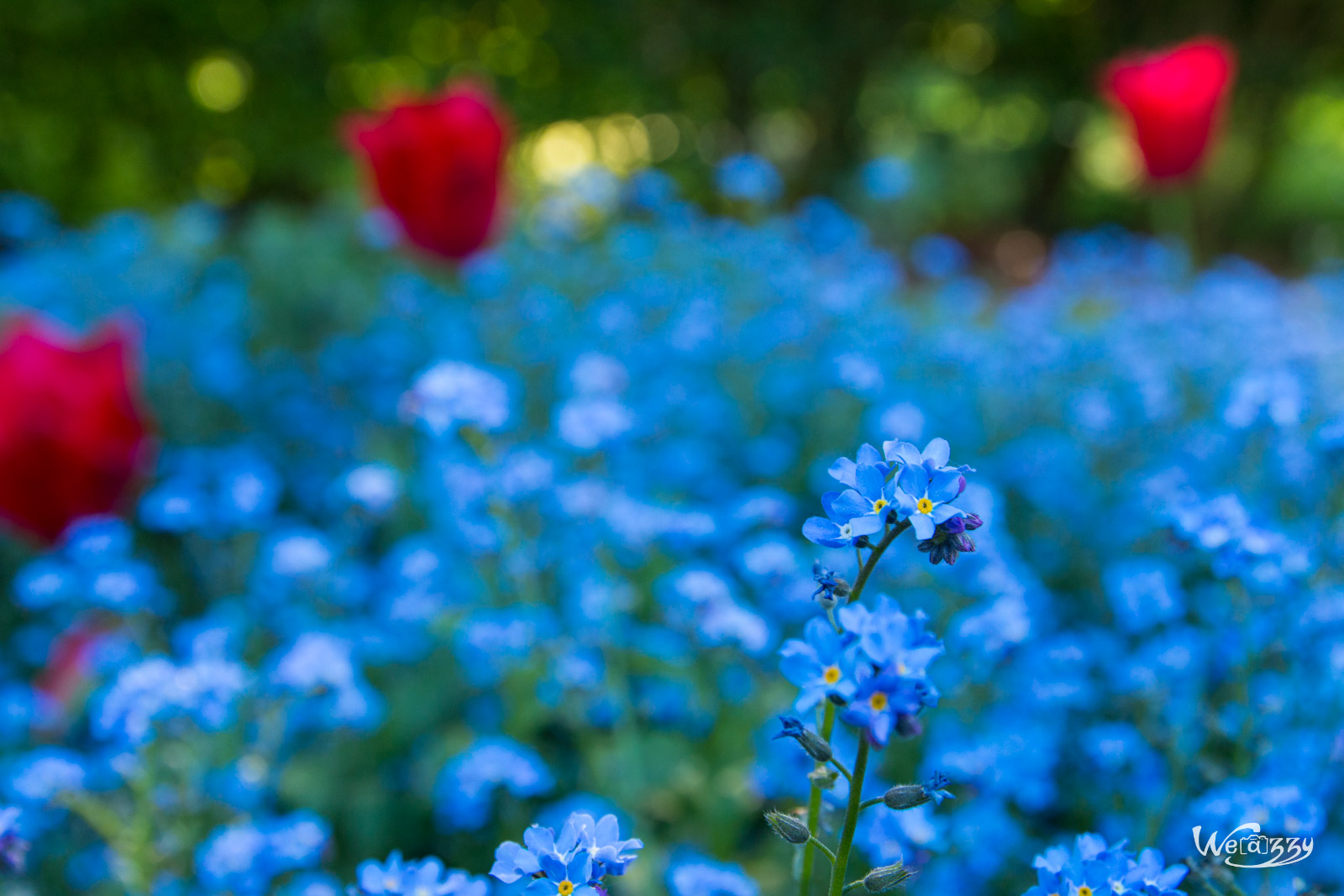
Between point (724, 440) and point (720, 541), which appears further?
point (724, 440)

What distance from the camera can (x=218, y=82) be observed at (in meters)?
3.70

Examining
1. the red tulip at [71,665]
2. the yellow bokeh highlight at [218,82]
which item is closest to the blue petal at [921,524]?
the red tulip at [71,665]

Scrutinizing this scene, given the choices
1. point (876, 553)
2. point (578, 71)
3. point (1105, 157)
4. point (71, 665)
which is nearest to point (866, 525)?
point (876, 553)

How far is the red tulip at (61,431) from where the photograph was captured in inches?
63.4

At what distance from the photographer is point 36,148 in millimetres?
3496

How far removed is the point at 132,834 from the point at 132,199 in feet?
9.56

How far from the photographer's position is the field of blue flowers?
96 cm

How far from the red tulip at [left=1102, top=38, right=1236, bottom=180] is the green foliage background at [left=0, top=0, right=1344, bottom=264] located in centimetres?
169

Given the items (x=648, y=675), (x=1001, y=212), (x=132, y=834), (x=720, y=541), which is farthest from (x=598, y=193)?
(x=1001, y=212)

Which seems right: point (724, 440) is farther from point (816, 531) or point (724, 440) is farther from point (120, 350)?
point (816, 531)

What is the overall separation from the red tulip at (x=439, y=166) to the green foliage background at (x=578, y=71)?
0.99 meters

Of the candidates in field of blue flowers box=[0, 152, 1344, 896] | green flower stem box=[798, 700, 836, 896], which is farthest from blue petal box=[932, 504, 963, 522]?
green flower stem box=[798, 700, 836, 896]

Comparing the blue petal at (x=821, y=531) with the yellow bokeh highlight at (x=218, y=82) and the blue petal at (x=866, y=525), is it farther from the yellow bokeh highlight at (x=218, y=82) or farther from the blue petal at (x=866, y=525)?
the yellow bokeh highlight at (x=218, y=82)

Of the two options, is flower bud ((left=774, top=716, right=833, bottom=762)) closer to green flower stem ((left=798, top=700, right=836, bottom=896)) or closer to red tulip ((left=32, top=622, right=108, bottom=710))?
green flower stem ((left=798, top=700, right=836, bottom=896))
